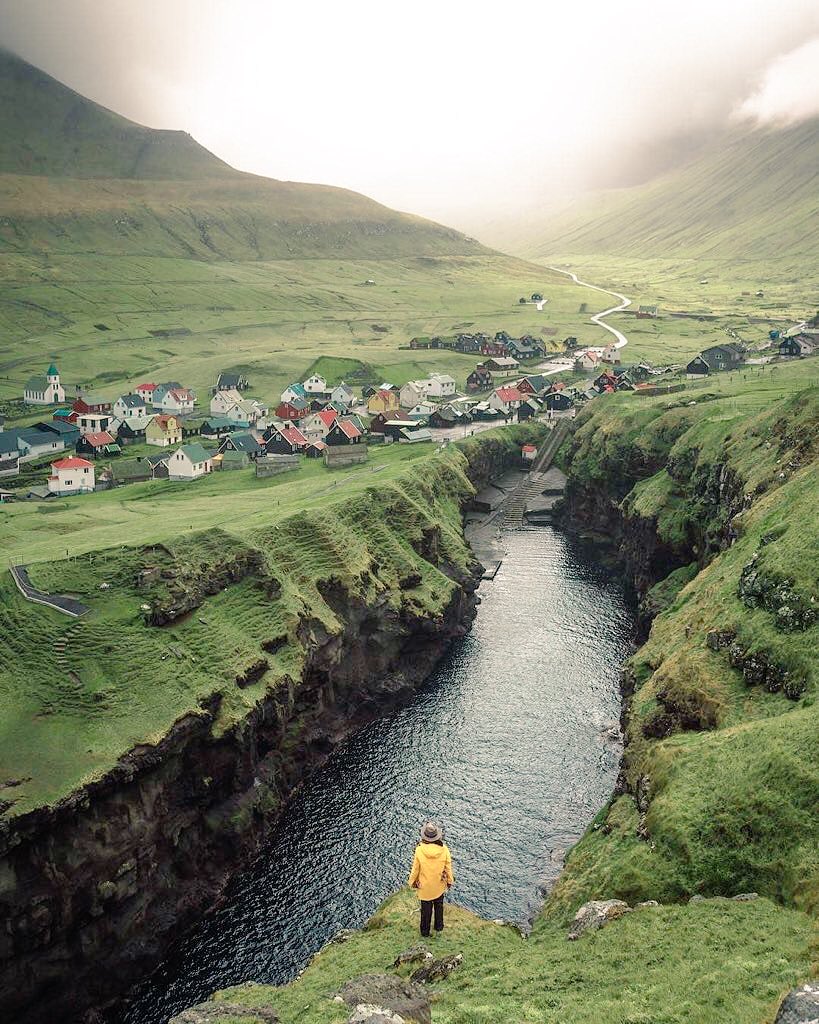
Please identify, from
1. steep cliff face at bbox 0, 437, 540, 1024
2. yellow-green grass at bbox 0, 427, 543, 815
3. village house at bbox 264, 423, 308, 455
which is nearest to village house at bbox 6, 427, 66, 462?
yellow-green grass at bbox 0, 427, 543, 815

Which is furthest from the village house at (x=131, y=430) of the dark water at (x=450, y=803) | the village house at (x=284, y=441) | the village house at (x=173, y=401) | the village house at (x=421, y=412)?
the dark water at (x=450, y=803)

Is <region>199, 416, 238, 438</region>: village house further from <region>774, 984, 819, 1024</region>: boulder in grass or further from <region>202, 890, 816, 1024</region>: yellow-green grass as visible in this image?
<region>774, 984, 819, 1024</region>: boulder in grass

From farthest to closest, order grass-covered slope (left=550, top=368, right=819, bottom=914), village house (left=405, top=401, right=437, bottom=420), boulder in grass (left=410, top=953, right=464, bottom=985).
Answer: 1. village house (left=405, top=401, right=437, bottom=420)
2. grass-covered slope (left=550, top=368, right=819, bottom=914)
3. boulder in grass (left=410, top=953, right=464, bottom=985)

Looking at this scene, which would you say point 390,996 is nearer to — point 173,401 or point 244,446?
point 244,446

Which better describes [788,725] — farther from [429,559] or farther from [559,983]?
[429,559]

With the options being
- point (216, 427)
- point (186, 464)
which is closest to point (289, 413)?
point (216, 427)

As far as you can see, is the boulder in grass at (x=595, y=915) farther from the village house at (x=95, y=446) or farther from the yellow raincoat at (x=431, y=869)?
the village house at (x=95, y=446)
